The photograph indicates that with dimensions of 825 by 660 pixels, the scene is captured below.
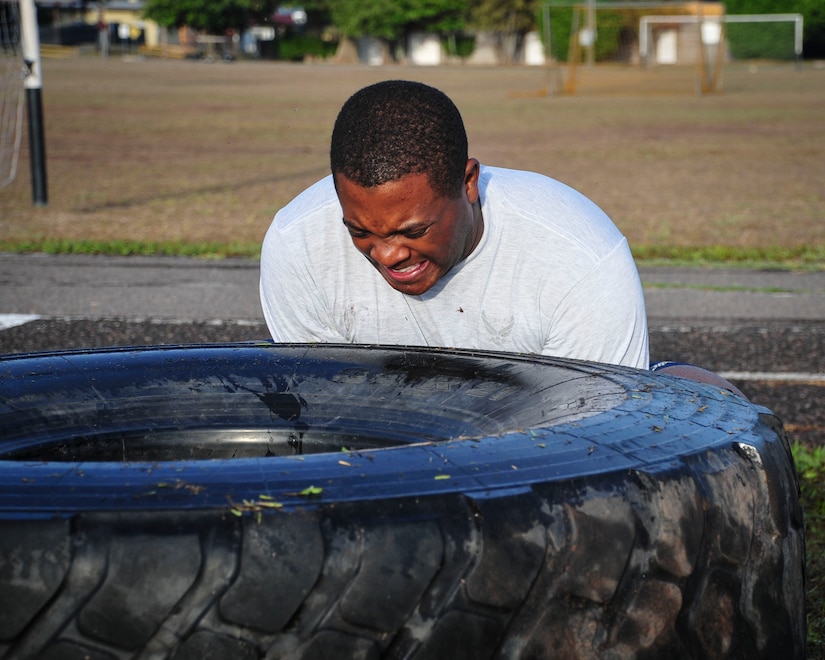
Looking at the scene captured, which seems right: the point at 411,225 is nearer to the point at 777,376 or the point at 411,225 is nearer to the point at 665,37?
the point at 777,376

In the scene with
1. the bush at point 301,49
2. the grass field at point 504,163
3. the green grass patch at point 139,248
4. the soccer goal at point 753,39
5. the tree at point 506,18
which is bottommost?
the green grass patch at point 139,248

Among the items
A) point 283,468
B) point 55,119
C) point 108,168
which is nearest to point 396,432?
point 283,468

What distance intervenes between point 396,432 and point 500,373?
27 centimetres

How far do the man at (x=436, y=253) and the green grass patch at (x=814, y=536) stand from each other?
798mm

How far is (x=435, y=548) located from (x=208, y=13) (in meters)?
88.7

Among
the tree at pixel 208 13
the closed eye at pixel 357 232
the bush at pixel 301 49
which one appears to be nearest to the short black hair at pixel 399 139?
the closed eye at pixel 357 232

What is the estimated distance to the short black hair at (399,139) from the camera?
8.50ft

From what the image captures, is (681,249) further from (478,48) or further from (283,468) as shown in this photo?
(478,48)

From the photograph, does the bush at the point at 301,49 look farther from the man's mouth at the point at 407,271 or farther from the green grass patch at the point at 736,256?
the man's mouth at the point at 407,271

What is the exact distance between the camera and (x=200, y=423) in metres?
2.52

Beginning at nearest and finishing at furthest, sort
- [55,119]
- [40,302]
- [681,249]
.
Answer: [40,302]
[681,249]
[55,119]

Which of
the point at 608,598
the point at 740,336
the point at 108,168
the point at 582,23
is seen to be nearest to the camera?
the point at 608,598

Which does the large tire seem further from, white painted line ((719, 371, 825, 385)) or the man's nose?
white painted line ((719, 371, 825, 385))

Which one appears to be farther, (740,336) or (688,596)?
(740,336)
